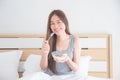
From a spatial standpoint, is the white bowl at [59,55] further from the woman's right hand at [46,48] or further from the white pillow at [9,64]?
the white pillow at [9,64]

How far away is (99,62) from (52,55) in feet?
2.17

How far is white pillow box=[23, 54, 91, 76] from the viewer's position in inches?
87.0

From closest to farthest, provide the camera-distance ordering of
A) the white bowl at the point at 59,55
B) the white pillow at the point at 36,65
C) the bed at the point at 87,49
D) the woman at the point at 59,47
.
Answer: the white bowl at the point at 59,55, the woman at the point at 59,47, the white pillow at the point at 36,65, the bed at the point at 87,49

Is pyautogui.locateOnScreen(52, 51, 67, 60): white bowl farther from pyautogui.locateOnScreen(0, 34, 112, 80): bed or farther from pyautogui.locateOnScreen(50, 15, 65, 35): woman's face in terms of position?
pyautogui.locateOnScreen(0, 34, 112, 80): bed

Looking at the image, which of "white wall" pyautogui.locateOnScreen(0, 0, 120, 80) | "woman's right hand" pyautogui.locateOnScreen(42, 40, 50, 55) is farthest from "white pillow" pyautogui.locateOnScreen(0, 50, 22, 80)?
"woman's right hand" pyautogui.locateOnScreen(42, 40, 50, 55)

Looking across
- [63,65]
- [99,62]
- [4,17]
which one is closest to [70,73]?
[63,65]

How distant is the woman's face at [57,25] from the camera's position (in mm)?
2129

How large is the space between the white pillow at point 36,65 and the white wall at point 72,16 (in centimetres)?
37

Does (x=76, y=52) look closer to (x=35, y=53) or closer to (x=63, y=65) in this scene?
(x=63, y=65)

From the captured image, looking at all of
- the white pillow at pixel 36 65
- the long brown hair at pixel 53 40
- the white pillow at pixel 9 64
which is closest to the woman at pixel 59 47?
the long brown hair at pixel 53 40

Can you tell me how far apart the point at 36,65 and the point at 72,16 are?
70 centimetres

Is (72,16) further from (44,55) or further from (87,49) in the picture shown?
(44,55)

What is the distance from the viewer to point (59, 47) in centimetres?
212

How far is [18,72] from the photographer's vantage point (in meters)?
2.48
